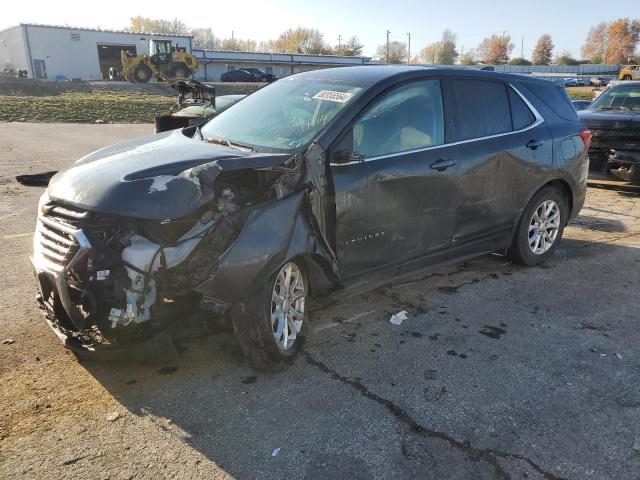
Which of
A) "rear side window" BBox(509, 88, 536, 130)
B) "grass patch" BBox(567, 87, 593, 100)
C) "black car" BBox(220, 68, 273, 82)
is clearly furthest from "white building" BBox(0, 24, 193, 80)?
"rear side window" BBox(509, 88, 536, 130)

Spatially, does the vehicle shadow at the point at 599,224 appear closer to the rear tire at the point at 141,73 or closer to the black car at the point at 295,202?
the black car at the point at 295,202

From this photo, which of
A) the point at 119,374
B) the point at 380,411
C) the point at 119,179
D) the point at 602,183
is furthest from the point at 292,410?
the point at 602,183

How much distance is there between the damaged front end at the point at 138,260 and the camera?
2.87 meters

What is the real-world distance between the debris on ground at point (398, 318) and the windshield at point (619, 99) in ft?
25.0

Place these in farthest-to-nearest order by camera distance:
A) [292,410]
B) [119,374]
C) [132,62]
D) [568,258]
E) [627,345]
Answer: [132,62] < [568,258] < [627,345] < [119,374] < [292,410]

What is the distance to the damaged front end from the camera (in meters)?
2.87

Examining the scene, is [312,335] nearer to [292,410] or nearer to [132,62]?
[292,410]

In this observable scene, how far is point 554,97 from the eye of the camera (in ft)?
18.1

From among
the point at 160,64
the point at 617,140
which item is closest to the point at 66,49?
the point at 160,64

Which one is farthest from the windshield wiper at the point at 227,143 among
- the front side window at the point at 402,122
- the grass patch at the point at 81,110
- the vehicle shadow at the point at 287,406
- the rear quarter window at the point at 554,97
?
the grass patch at the point at 81,110

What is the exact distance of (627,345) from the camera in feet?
12.7

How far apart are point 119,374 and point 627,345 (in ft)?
11.6

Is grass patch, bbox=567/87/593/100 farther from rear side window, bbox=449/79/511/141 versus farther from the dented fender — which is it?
the dented fender

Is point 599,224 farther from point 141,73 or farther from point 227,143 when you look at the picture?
point 141,73
